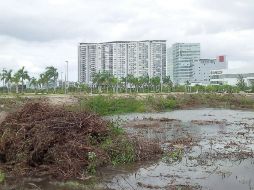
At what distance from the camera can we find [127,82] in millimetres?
89062

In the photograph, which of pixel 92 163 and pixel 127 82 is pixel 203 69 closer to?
pixel 127 82

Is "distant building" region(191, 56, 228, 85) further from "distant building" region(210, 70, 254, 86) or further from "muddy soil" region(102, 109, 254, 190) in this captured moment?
"muddy soil" region(102, 109, 254, 190)

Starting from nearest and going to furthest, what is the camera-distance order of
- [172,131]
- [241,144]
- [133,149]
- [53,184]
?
[53,184] < [133,149] < [241,144] < [172,131]

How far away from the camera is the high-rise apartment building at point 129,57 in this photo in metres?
126

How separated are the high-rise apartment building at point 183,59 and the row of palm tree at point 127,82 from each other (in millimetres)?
52356

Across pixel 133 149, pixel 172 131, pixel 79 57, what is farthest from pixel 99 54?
pixel 133 149

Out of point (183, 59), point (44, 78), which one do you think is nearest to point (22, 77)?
point (44, 78)

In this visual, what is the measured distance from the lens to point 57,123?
11555 mm

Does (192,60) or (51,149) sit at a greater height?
(192,60)

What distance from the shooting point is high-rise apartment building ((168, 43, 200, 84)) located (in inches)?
5906

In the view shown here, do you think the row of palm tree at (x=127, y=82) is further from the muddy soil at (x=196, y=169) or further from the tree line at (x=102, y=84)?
the muddy soil at (x=196, y=169)

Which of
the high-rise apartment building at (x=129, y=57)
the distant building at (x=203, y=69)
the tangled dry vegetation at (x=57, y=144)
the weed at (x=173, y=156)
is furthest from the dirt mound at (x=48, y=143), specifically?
the distant building at (x=203, y=69)

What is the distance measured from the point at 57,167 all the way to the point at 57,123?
5.29 ft

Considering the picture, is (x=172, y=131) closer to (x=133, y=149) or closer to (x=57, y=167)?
(x=133, y=149)
